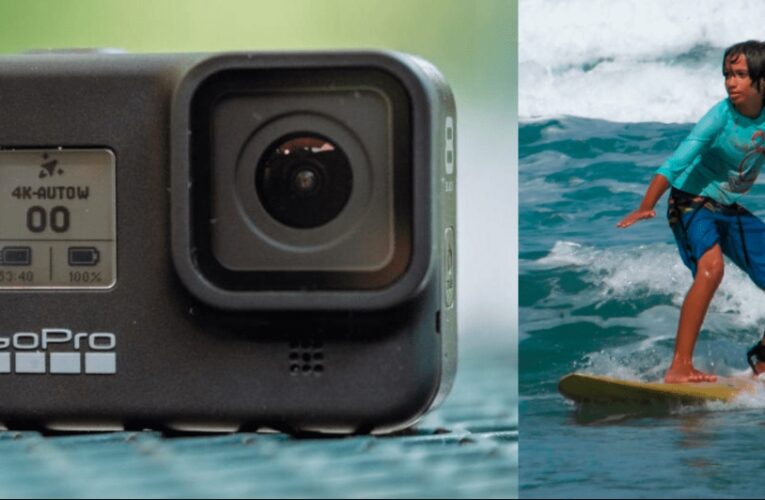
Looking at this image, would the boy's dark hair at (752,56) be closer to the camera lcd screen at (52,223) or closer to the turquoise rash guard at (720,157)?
the turquoise rash guard at (720,157)

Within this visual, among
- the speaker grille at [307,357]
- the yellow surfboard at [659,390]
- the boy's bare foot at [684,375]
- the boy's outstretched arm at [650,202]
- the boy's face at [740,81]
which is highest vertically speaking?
the boy's face at [740,81]

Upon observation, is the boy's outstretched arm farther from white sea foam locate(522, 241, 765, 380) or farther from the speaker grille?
the speaker grille

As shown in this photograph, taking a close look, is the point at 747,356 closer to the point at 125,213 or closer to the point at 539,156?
the point at 539,156

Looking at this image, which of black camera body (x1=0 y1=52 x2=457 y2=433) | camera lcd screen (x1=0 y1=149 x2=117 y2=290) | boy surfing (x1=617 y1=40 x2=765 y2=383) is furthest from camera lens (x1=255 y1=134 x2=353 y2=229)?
boy surfing (x1=617 y1=40 x2=765 y2=383)

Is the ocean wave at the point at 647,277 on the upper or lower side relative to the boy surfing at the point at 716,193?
lower

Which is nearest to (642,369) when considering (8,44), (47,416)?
(47,416)

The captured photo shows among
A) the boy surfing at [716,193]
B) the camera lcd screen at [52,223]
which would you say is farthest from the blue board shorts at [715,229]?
the camera lcd screen at [52,223]

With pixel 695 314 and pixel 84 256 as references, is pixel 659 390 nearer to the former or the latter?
pixel 695 314
